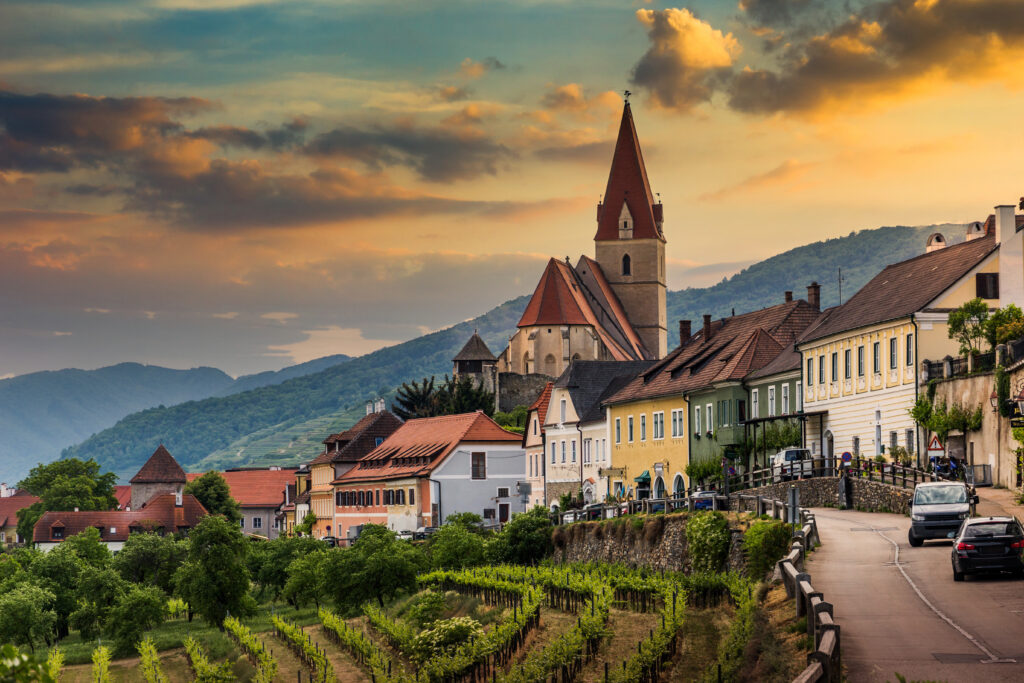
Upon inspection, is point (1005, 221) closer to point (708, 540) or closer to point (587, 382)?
point (708, 540)

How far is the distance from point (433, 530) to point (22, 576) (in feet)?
94.8

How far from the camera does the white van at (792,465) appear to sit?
161ft

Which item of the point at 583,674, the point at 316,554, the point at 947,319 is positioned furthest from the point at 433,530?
the point at 583,674

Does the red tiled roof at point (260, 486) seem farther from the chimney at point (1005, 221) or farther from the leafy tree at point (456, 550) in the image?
the chimney at point (1005, 221)

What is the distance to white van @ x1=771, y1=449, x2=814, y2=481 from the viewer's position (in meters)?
49.0

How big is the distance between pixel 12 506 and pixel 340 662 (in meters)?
135

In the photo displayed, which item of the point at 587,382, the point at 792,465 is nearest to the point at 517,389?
the point at 587,382

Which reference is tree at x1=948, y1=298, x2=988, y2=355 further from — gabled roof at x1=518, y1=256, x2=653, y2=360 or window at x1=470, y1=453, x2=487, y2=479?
gabled roof at x1=518, y1=256, x2=653, y2=360

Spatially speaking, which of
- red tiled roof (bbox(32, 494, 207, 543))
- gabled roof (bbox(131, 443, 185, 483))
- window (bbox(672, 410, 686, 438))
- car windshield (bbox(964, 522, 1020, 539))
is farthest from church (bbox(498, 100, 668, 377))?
car windshield (bbox(964, 522, 1020, 539))

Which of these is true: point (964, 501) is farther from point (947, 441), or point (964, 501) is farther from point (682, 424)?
point (682, 424)

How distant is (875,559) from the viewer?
102 ft

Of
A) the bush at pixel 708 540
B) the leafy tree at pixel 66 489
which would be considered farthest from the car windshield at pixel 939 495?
the leafy tree at pixel 66 489

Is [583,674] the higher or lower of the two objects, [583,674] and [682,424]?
the lower

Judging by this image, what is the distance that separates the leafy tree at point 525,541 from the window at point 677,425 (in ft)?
29.6
